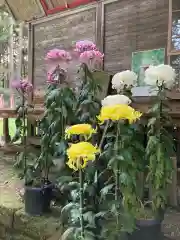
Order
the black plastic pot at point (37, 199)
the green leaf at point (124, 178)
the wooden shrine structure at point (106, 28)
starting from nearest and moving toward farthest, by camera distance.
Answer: the green leaf at point (124, 178), the black plastic pot at point (37, 199), the wooden shrine structure at point (106, 28)

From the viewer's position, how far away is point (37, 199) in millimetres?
2555

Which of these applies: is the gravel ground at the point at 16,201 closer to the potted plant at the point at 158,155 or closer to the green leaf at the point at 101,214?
the potted plant at the point at 158,155

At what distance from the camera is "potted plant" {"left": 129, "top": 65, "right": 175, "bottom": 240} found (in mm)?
2049

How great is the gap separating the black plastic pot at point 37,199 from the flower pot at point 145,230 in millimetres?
834

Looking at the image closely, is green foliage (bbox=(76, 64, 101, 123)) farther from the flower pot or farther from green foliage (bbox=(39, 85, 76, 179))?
the flower pot

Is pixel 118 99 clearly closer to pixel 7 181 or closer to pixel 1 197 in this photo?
pixel 1 197

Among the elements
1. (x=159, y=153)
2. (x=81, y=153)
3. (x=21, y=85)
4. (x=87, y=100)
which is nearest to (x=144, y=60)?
(x=21, y=85)

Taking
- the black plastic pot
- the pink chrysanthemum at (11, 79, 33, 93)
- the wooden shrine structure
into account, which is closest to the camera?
the black plastic pot

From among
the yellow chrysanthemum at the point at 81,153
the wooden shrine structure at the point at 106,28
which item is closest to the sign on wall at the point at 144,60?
the wooden shrine structure at the point at 106,28

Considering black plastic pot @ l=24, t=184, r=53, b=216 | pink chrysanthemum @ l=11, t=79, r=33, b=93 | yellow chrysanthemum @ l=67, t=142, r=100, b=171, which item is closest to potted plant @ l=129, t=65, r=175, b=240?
yellow chrysanthemum @ l=67, t=142, r=100, b=171

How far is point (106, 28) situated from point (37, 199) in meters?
3.47

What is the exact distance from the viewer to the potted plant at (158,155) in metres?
2.05

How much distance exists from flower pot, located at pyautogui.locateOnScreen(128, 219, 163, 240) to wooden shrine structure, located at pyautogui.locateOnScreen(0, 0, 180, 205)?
1018 mm

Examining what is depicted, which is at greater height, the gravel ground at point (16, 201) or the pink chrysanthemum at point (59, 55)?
the pink chrysanthemum at point (59, 55)
